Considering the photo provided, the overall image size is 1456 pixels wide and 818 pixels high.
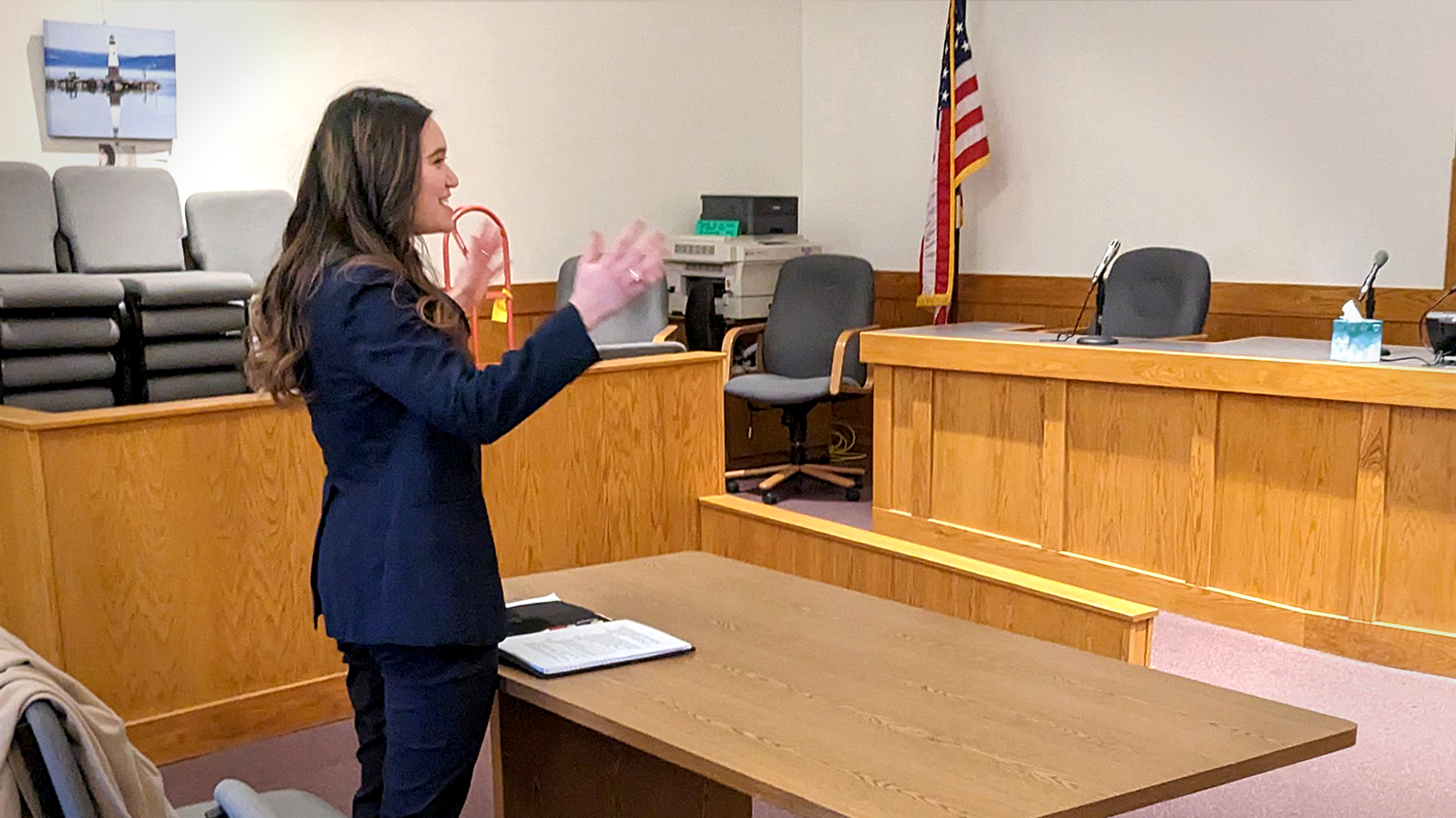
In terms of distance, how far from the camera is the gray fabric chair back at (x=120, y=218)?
486cm

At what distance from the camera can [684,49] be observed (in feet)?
23.2

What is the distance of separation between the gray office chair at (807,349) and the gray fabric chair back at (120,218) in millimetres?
2292

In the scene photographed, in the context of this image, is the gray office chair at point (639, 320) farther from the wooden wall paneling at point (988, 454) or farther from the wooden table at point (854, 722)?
the wooden table at point (854, 722)

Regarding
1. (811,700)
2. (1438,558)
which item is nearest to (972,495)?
(1438,558)

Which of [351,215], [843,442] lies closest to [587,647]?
[351,215]

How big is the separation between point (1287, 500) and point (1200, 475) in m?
0.27

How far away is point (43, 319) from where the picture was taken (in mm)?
4398

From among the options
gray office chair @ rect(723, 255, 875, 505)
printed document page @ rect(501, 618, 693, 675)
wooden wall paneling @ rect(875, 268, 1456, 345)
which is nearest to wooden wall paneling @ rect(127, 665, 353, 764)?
printed document page @ rect(501, 618, 693, 675)

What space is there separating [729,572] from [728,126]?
506cm

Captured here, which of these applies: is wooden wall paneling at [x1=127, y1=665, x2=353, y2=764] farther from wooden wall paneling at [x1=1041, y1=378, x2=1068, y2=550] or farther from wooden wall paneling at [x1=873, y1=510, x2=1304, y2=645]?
wooden wall paneling at [x1=1041, y1=378, x2=1068, y2=550]

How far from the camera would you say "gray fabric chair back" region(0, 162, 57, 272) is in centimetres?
469

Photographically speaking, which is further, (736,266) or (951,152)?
(736,266)

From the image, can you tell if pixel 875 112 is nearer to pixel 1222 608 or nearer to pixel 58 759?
pixel 1222 608

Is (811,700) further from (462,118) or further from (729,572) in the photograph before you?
(462,118)
